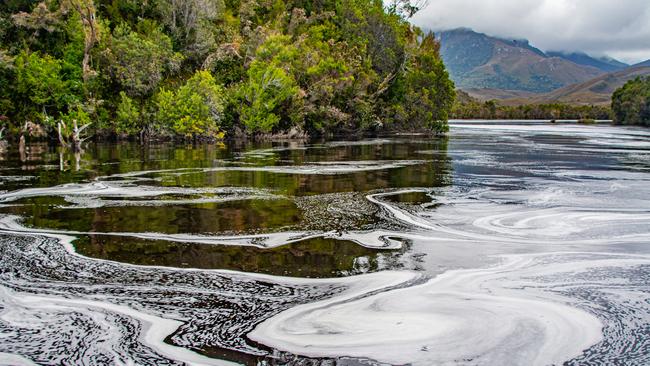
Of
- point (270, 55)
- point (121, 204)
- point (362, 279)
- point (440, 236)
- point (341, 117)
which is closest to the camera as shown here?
point (362, 279)

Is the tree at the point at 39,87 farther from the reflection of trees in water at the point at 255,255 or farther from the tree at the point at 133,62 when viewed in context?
the reflection of trees in water at the point at 255,255

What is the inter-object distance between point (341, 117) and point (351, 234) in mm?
37711

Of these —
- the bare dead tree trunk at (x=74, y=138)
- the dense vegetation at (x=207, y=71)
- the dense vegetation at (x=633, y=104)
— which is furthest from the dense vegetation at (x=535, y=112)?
the bare dead tree trunk at (x=74, y=138)

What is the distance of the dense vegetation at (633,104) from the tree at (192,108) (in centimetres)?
7441

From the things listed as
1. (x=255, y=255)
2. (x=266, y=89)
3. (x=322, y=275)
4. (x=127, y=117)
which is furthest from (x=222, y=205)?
(x=266, y=89)

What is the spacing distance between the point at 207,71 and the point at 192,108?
4.02m

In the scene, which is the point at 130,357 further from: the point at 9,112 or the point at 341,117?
the point at 341,117

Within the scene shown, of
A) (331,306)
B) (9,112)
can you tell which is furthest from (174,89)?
(331,306)

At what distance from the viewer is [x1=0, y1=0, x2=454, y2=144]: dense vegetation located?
3469 centimetres

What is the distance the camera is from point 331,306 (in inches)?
215

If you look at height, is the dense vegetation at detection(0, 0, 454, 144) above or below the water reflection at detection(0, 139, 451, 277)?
above

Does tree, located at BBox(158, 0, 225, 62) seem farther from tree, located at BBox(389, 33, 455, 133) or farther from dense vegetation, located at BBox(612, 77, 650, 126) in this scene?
dense vegetation, located at BBox(612, 77, 650, 126)

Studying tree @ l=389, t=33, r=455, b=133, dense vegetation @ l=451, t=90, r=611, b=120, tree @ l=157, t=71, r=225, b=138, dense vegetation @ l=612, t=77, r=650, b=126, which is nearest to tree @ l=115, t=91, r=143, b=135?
tree @ l=157, t=71, r=225, b=138

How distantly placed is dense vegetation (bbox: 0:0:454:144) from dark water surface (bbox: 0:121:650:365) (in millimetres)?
19556
